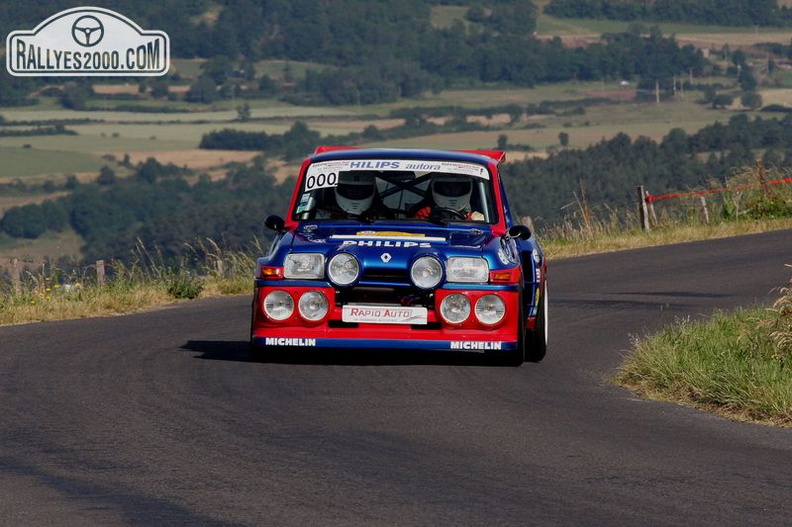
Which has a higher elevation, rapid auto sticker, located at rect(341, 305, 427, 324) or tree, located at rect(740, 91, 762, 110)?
rapid auto sticker, located at rect(341, 305, 427, 324)

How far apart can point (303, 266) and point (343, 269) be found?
1.10ft

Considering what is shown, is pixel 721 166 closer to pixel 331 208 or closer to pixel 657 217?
pixel 657 217

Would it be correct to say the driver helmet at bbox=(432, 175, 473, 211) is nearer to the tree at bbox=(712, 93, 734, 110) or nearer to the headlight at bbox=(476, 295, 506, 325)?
the headlight at bbox=(476, 295, 506, 325)

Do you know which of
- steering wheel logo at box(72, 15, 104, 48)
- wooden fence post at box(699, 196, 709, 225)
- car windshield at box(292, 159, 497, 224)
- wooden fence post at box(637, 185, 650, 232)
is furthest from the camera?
steering wheel logo at box(72, 15, 104, 48)

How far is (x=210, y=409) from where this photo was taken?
10062 mm

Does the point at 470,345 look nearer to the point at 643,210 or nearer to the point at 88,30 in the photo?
the point at 643,210

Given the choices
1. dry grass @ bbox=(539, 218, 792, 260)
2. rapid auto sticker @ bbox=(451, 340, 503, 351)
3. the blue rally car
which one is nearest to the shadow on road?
the blue rally car

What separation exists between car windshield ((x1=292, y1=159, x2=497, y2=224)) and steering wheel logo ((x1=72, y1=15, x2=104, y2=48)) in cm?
11814

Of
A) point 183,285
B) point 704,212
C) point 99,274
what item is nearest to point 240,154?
point 704,212

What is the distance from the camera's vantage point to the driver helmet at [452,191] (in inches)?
518

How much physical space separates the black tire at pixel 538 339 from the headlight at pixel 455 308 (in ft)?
3.80

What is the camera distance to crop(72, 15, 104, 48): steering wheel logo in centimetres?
12975

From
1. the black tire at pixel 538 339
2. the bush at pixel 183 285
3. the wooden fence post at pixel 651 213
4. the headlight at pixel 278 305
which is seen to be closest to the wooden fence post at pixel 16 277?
the bush at pixel 183 285

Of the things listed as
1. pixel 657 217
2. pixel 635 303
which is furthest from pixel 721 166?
pixel 635 303
